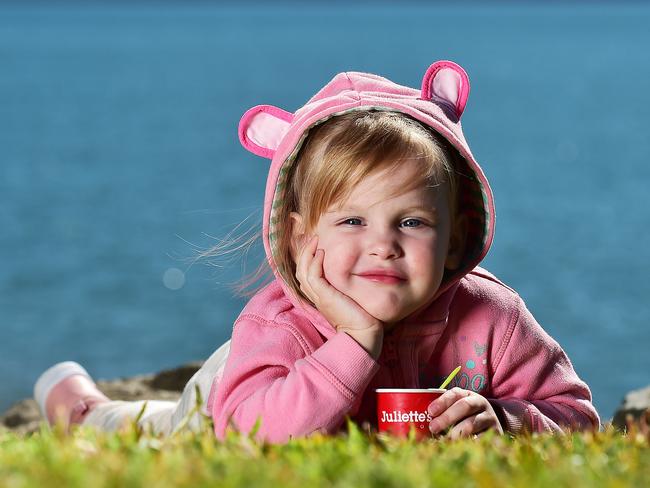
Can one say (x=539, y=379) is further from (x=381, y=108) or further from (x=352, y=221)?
(x=381, y=108)

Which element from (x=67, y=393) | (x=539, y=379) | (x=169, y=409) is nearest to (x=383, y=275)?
(x=539, y=379)

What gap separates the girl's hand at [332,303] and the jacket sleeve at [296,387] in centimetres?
5

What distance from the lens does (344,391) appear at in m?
3.23

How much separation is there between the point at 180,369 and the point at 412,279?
10.8 feet

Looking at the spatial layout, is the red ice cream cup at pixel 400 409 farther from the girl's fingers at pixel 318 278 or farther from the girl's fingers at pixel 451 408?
the girl's fingers at pixel 318 278

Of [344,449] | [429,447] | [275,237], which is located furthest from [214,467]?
[275,237]

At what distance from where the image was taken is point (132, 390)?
6191 millimetres

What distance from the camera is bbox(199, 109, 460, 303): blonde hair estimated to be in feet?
11.3

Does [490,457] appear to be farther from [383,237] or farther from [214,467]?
[383,237]

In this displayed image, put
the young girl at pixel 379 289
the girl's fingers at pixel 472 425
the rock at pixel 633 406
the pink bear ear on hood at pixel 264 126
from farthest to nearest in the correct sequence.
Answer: the rock at pixel 633 406, the pink bear ear on hood at pixel 264 126, the young girl at pixel 379 289, the girl's fingers at pixel 472 425

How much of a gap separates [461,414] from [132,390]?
337 cm

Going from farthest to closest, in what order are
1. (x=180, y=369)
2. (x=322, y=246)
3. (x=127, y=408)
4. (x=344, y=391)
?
1. (x=180, y=369)
2. (x=127, y=408)
3. (x=322, y=246)
4. (x=344, y=391)

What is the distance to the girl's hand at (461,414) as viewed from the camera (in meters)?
3.13

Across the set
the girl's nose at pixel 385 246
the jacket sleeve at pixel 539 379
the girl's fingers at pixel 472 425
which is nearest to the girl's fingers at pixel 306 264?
the girl's nose at pixel 385 246
